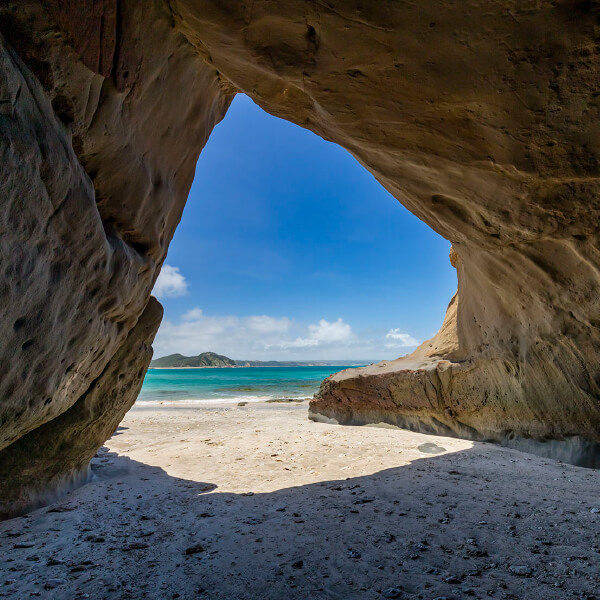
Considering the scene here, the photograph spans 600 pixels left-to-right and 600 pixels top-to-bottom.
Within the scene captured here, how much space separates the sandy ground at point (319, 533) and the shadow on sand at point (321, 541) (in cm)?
1

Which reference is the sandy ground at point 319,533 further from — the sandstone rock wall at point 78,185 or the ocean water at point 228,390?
the ocean water at point 228,390

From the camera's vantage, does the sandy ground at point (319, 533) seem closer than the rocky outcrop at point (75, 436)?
Yes

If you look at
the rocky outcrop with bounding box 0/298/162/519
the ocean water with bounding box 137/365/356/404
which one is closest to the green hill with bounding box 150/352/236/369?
the ocean water with bounding box 137/365/356/404

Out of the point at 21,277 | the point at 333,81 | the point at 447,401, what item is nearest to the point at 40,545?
the point at 21,277

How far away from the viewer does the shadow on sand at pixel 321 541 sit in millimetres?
2215

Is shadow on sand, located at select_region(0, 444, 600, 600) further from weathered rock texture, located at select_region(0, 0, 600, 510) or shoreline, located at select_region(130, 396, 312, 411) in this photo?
shoreline, located at select_region(130, 396, 312, 411)

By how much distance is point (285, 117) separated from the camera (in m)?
4.07

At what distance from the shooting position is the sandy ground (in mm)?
2232

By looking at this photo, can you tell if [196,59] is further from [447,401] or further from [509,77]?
[447,401]

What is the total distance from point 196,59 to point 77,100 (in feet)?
6.41

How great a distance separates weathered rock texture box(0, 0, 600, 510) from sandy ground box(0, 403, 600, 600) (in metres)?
1.12

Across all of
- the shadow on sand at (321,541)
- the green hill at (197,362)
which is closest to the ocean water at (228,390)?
the shadow on sand at (321,541)

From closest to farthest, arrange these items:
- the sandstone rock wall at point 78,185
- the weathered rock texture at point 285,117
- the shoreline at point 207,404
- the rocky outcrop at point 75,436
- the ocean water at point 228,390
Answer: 1. the sandstone rock wall at point 78,185
2. the weathered rock texture at point 285,117
3. the rocky outcrop at point 75,436
4. the shoreline at point 207,404
5. the ocean water at point 228,390

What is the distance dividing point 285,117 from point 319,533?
4513 millimetres
